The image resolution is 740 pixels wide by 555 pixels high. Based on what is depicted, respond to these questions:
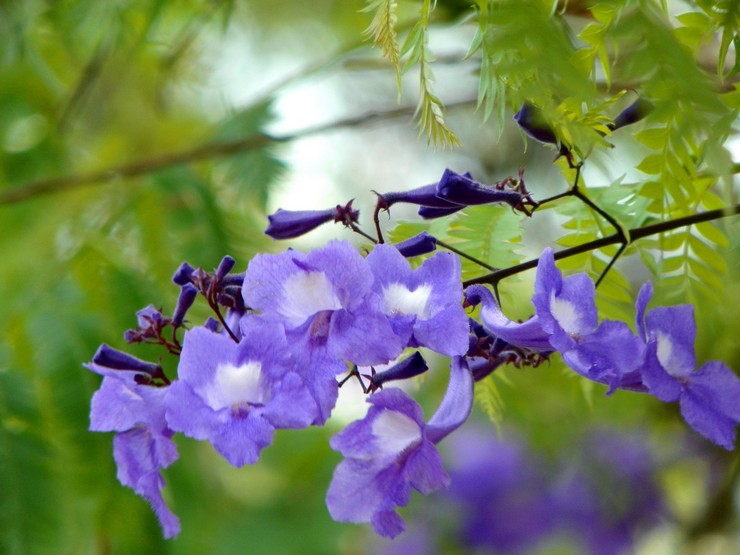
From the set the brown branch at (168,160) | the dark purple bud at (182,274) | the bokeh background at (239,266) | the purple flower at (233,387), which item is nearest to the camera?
the purple flower at (233,387)

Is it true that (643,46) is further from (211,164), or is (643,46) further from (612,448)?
(612,448)

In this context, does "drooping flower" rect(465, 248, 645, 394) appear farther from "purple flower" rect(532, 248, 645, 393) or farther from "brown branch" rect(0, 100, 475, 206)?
"brown branch" rect(0, 100, 475, 206)

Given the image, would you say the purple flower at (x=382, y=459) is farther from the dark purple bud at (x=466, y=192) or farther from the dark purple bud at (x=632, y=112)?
the dark purple bud at (x=632, y=112)

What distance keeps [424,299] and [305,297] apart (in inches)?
2.9

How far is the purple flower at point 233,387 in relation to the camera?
50cm

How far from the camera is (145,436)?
592 millimetres

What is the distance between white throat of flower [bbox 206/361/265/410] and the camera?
1.68ft

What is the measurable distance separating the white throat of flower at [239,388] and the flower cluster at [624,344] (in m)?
0.15

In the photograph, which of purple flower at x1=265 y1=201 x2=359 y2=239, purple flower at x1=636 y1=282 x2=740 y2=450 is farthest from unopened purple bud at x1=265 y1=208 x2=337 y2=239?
purple flower at x1=636 y1=282 x2=740 y2=450

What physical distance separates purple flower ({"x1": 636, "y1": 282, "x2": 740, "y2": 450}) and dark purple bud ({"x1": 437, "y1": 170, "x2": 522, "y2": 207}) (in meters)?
0.12

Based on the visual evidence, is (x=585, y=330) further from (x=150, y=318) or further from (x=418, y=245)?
(x=150, y=318)

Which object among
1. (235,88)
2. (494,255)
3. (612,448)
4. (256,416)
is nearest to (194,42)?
(235,88)

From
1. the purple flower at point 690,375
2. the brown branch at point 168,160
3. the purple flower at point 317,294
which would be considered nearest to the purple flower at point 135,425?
the purple flower at point 317,294

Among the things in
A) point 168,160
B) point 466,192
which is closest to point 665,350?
point 466,192
